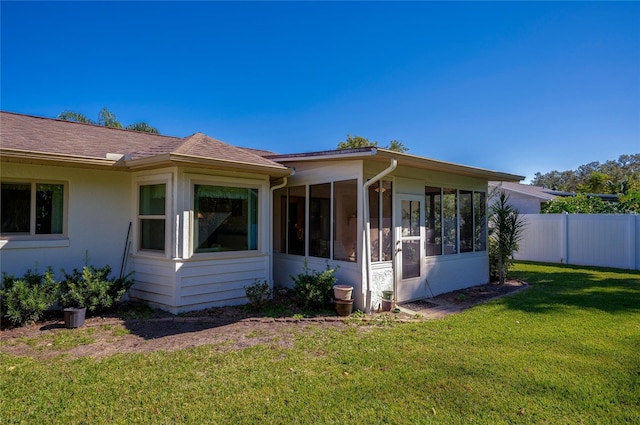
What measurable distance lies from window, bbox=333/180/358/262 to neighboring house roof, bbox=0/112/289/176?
1.23 m

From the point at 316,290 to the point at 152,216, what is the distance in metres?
3.43

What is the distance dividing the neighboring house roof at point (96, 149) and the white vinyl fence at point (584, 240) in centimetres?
1208

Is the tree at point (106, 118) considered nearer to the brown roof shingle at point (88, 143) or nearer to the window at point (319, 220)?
the brown roof shingle at point (88, 143)

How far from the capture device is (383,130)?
24.4 metres

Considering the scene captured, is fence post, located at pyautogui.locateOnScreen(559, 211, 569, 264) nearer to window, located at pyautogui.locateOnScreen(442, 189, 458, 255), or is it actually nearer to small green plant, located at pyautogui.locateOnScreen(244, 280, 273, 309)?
window, located at pyautogui.locateOnScreen(442, 189, 458, 255)

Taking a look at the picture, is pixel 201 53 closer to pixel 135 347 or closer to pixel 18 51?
pixel 18 51

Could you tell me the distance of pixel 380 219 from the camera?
7.05 m

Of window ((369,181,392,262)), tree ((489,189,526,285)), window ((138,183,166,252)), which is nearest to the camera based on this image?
window ((138,183,166,252))

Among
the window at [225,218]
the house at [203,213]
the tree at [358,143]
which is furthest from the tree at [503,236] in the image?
the tree at [358,143]

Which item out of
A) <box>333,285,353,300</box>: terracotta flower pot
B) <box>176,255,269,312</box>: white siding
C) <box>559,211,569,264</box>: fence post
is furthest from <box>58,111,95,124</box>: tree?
<box>559,211,569,264</box>: fence post

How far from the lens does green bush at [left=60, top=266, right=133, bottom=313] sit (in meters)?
5.78

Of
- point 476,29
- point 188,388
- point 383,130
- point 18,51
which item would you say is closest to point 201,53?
point 18,51

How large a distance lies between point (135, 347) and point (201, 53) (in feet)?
35.1

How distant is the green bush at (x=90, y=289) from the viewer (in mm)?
5781
